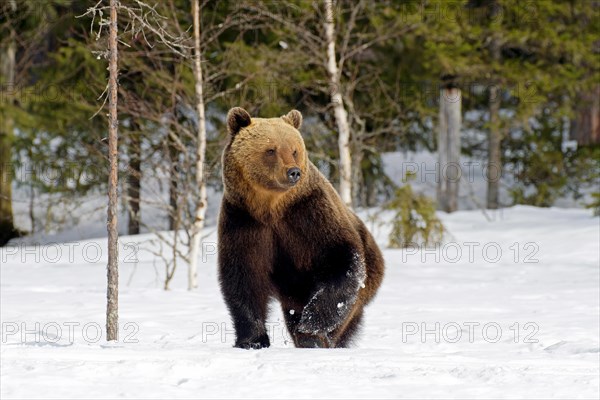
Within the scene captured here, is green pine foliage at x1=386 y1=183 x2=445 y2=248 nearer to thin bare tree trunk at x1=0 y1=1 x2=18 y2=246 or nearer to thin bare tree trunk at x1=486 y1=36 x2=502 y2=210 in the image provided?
thin bare tree trunk at x1=486 y1=36 x2=502 y2=210

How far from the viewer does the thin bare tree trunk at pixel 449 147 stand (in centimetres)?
1897

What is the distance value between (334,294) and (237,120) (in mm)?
1188

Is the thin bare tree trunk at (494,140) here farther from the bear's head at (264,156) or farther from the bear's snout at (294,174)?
the bear's snout at (294,174)

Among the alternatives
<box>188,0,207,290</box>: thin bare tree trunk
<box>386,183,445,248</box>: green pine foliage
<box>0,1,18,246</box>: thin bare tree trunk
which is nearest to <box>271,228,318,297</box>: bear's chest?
<box>188,0,207,290</box>: thin bare tree trunk

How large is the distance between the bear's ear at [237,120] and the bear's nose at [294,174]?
1.97ft

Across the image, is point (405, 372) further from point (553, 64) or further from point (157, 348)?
point (553, 64)

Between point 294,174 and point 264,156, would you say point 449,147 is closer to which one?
point 264,156

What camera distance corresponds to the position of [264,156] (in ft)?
17.6

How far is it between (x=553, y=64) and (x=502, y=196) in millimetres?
6033

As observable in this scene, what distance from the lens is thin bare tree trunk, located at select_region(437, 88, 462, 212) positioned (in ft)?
62.2

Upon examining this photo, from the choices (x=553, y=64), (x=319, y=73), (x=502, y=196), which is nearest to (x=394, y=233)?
(x=319, y=73)

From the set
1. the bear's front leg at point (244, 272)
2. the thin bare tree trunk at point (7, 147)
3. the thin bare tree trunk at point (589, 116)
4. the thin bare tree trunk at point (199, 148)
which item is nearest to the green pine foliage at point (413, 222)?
the thin bare tree trunk at point (199, 148)

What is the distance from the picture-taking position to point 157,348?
16.9 ft

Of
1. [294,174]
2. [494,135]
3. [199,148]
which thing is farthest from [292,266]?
[494,135]
